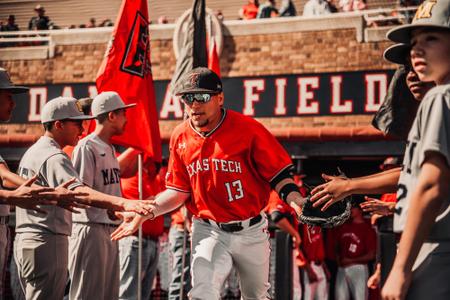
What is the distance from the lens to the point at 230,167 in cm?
577

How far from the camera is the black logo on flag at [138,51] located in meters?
8.64

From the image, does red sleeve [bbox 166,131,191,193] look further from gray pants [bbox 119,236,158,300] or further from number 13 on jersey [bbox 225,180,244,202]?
gray pants [bbox 119,236,158,300]

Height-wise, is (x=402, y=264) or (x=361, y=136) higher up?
(x=402, y=264)

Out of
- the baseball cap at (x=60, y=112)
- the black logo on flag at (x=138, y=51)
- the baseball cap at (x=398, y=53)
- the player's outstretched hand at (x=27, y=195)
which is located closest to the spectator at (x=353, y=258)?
the black logo on flag at (x=138, y=51)

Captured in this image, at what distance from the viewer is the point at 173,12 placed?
23453 mm

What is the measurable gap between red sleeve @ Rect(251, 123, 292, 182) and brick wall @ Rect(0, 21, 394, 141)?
36.9 feet

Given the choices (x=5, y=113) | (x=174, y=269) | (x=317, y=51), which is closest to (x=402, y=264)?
(x=5, y=113)

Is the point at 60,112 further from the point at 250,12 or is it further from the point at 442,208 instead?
the point at 250,12

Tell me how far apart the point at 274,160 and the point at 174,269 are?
387cm

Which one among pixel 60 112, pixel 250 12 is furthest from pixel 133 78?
pixel 250 12

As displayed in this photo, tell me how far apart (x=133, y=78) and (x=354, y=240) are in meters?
4.13

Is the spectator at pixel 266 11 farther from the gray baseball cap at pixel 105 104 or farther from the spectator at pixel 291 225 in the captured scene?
the gray baseball cap at pixel 105 104

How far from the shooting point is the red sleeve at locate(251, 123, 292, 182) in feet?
19.0

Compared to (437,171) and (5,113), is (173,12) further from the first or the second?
(437,171)
